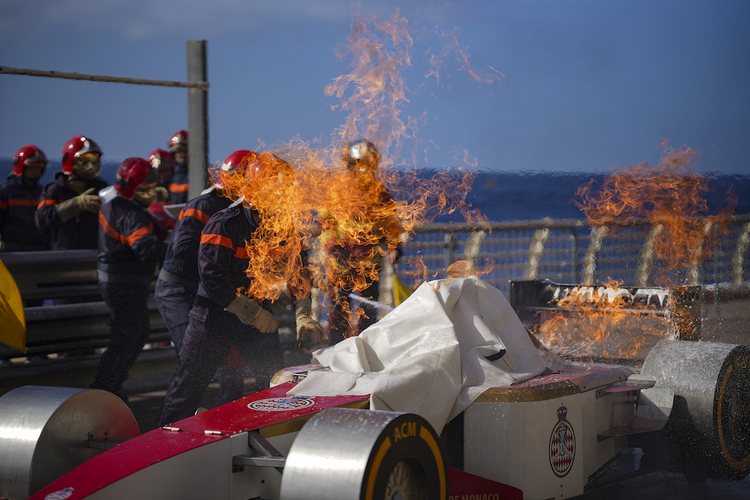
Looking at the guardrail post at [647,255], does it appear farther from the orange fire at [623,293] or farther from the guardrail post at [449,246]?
the orange fire at [623,293]

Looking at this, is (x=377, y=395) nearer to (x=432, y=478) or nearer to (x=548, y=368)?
(x=432, y=478)

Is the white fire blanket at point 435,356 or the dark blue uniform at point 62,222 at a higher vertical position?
the dark blue uniform at point 62,222

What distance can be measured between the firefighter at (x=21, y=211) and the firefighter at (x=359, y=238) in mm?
3195

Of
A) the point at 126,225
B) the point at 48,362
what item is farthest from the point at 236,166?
the point at 48,362

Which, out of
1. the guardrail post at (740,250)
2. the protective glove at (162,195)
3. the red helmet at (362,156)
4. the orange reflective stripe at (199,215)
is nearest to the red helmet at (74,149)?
the protective glove at (162,195)

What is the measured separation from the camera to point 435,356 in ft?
12.0

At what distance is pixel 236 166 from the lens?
5691mm

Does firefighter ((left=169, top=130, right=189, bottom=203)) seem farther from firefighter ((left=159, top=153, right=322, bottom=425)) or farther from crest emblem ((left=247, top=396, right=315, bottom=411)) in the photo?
crest emblem ((left=247, top=396, right=315, bottom=411))

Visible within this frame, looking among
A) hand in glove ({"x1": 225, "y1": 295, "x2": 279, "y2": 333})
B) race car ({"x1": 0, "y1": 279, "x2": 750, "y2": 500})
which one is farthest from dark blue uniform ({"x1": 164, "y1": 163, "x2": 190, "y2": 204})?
race car ({"x1": 0, "y1": 279, "x2": 750, "y2": 500})

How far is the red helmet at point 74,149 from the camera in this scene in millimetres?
7438

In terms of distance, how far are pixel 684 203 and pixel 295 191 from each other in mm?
3490

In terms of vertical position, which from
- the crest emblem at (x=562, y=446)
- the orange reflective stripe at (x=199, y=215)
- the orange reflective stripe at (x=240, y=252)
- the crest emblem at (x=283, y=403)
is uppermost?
the orange reflective stripe at (x=199, y=215)

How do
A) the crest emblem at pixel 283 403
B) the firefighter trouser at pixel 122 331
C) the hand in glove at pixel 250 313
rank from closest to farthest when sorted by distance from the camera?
the crest emblem at pixel 283 403 < the hand in glove at pixel 250 313 < the firefighter trouser at pixel 122 331

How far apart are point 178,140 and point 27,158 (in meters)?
2.29
